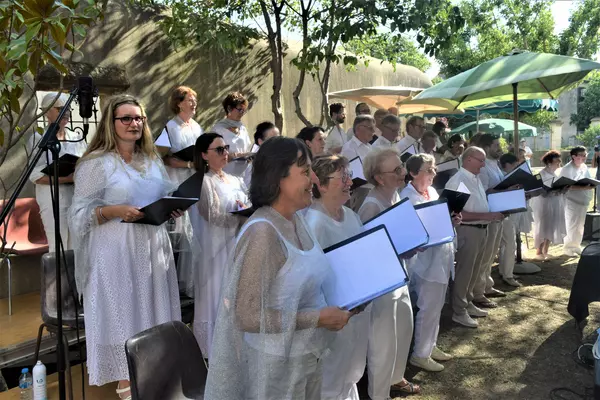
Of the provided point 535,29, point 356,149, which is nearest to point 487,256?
point 356,149

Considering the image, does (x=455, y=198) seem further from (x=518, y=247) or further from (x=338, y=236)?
(x=518, y=247)

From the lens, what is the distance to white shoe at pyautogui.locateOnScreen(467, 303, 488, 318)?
217 inches

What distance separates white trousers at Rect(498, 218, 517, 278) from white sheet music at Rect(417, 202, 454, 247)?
3.53 m

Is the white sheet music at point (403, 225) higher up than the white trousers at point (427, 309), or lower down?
higher up

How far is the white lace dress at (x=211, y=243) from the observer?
3977 mm

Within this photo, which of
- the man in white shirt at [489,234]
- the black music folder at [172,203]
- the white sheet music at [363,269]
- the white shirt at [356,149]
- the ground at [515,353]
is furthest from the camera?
the white shirt at [356,149]

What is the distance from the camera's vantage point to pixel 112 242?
118 inches

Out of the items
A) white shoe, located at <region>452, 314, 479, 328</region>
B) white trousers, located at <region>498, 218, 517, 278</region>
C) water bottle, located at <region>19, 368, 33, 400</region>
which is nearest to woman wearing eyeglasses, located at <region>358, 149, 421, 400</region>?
white shoe, located at <region>452, 314, 479, 328</region>

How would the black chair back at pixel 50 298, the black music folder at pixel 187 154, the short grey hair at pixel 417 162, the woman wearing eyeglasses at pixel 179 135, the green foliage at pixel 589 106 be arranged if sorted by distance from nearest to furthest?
the black chair back at pixel 50 298 < the short grey hair at pixel 417 162 < the black music folder at pixel 187 154 < the woman wearing eyeglasses at pixel 179 135 < the green foliage at pixel 589 106

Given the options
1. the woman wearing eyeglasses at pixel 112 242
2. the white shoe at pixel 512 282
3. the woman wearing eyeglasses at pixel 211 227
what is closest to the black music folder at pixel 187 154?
the woman wearing eyeglasses at pixel 211 227

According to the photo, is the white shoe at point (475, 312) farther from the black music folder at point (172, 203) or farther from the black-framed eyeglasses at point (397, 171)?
the black music folder at point (172, 203)

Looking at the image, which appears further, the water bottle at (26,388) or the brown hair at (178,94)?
the brown hair at (178,94)

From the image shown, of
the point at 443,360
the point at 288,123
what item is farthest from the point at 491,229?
the point at 288,123

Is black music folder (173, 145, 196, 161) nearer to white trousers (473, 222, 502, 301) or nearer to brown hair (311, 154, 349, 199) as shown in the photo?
brown hair (311, 154, 349, 199)
